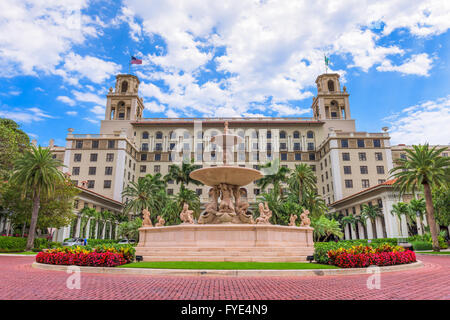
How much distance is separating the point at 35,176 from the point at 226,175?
20155 mm

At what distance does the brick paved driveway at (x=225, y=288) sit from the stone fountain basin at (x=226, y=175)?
9131mm

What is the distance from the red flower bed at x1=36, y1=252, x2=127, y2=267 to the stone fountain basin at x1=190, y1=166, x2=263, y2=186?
7.75m

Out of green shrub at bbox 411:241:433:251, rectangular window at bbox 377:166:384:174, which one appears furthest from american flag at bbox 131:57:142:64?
green shrub at bbox 411:241:433:251

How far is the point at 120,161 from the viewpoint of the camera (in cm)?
6153

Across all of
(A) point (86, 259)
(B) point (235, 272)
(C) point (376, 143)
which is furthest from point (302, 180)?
(A) point (86, 259)

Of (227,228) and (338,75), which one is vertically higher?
(338,75)

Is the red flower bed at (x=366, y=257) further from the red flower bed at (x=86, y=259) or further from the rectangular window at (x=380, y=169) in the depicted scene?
the rectangular window at (x=380, y=169)

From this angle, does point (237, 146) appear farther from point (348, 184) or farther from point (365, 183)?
point (365, 183)

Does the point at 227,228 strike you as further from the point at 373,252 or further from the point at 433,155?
the point at 433,155

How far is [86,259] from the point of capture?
1259cm


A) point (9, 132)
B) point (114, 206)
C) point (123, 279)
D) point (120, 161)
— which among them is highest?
point (120, 161)
